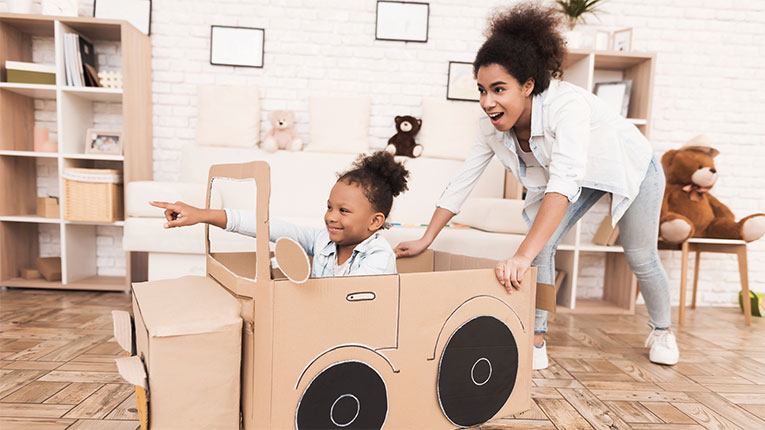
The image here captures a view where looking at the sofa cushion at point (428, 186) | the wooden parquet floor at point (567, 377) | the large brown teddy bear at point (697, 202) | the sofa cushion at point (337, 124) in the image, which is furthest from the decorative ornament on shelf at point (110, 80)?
the large brown teddy bear at point (697, 202)

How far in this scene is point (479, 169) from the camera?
1.38m

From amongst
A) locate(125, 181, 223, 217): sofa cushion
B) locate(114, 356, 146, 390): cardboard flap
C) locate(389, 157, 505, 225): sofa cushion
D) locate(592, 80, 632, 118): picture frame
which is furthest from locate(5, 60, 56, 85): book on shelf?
locate(592, 80, 632, 118): picture frame

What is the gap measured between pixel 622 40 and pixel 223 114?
87.3 inches

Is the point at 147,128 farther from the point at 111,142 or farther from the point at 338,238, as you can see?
the point at 338,238

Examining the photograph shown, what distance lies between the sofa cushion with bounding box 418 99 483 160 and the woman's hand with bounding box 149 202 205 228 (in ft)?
6.27

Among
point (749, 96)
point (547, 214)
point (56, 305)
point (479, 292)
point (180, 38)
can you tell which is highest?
point (180, 38)

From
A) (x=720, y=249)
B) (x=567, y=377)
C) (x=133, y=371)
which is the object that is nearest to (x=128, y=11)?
(x=133, y=371)

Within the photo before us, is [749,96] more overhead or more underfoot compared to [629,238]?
more overhead

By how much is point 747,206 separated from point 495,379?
2.71 metres

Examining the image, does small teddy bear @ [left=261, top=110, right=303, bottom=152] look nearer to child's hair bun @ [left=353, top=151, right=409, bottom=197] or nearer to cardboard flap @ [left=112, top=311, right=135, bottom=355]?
child's hair bun @ [left=353, top=151, right=409, bottom=197]

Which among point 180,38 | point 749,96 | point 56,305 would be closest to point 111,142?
point 180,38

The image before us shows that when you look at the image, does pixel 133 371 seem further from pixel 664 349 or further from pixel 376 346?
pixel 664 349

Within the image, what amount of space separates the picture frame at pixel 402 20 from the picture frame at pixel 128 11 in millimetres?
1285

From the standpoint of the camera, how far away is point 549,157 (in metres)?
1.19
